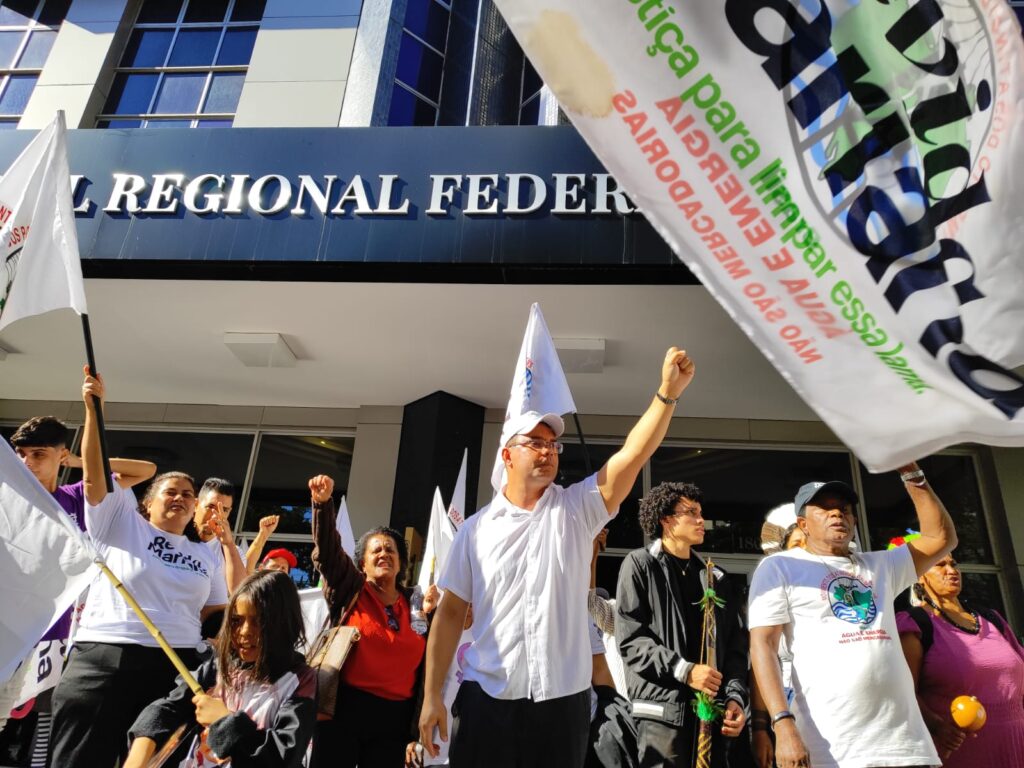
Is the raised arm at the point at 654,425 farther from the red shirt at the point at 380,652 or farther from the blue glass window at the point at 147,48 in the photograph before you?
the blue glass window at the point at 147,48

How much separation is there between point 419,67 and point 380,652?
8.48 m

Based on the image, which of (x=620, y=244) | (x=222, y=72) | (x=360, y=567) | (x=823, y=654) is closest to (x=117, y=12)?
(x=222, y=72)

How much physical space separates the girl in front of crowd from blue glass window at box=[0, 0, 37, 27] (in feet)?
39.4

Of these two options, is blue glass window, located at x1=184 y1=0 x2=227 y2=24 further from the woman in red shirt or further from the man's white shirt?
the man's white shirt

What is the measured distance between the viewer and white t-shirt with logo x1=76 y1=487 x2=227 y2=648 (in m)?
3.32

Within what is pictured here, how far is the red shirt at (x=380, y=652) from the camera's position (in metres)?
3.47

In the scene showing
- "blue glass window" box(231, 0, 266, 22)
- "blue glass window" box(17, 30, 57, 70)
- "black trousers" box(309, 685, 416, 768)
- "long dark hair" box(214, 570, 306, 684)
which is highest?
"blue glass window" box(231, 0, 266, 22)

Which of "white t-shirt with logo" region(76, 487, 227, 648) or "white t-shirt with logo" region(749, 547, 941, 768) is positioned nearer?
"white t-shirt with logo" region(749, 547, 941, 768)

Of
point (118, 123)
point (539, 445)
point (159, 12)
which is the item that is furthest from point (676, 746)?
point (159, 12)

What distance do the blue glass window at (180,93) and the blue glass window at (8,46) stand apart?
245 cm

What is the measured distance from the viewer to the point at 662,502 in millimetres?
3758

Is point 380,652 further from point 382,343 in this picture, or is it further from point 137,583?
point 382,343

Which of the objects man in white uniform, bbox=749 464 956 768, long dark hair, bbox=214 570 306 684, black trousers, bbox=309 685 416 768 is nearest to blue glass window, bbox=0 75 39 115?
long dark hair, bbox=214 570 306 684

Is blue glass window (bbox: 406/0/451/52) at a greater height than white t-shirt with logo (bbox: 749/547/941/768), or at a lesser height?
greater
